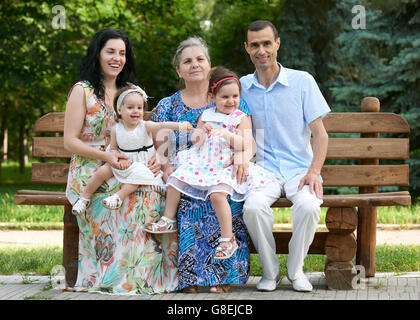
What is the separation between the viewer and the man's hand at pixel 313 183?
4.30 metres

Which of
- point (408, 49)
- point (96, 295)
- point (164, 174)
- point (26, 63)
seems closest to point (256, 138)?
point (164, 174)

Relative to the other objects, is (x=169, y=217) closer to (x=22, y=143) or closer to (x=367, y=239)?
(x=367, y=239)

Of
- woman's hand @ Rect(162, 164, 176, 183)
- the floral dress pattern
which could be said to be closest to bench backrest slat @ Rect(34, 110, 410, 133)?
woman's hand @ Rect(162, 164, 176, 183)

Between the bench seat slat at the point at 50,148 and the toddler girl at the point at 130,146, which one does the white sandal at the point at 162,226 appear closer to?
the toddler girl at the point at 130,146

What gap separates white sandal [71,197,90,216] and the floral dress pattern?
6cm

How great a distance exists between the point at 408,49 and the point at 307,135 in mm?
6465

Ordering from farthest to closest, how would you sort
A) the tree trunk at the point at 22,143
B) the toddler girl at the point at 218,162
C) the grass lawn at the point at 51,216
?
the tree trunk at the point at 22,143, the grass lawn at the point at 51,216, the toddler girl at the point at 218,162

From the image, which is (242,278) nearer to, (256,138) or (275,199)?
(275,199)

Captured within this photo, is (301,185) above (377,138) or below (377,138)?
below

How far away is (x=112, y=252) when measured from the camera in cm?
445

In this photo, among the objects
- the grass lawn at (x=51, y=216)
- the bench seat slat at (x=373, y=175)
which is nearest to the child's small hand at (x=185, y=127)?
the bench seat slat at (x=373, y=175)

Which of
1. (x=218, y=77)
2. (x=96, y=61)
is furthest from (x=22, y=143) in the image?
(x=218, y=77)

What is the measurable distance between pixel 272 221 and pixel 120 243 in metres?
1.03

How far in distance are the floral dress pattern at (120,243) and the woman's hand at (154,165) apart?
12cm
